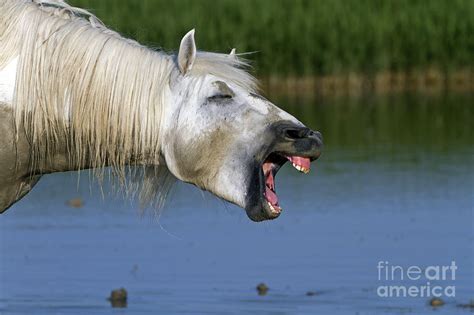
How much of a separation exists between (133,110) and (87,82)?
19cm

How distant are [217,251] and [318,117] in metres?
7.88

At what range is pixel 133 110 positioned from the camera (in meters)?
4.93

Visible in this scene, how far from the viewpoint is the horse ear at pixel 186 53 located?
4.82 meters

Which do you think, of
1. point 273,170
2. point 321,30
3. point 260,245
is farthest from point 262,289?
point 321,30

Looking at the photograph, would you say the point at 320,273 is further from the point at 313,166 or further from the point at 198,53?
the point at 313,166

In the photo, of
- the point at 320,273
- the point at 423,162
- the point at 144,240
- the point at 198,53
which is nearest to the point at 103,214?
the point at 144,240

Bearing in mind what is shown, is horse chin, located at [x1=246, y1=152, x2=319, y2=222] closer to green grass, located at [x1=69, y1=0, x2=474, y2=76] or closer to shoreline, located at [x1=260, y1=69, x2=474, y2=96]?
green grass, located at [x1=69, y1=0, x2=474, y2=76]

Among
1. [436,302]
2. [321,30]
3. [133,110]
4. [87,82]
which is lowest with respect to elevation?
[321,30]

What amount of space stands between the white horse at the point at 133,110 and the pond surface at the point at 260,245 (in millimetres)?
550

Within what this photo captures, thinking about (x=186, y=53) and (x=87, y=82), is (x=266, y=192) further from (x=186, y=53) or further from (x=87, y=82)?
(x=87, y=82)

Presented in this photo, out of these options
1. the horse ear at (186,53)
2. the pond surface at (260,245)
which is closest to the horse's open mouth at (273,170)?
the horse ear at (186,53)

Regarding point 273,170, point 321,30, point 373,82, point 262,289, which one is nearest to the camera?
point 273,170

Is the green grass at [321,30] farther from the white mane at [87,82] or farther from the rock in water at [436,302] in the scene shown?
the white mane at [87,82]

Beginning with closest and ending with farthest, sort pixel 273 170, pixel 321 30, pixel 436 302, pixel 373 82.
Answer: pixel 273 170, pixel 436 302, pixel 373 82, pixel 321 30
